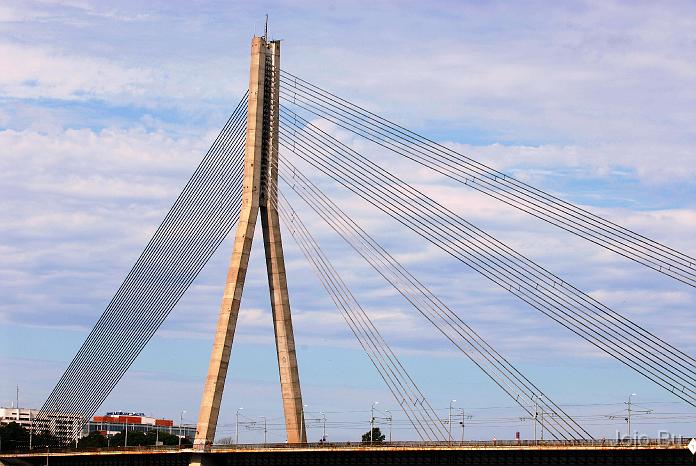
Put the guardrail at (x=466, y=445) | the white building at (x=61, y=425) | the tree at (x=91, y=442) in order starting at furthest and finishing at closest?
the tree at (x=91, y=442) → the white building at (x=61, y=425) → the guardrail at (x=466, y=445)

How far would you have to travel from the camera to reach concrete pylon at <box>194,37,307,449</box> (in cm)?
9738

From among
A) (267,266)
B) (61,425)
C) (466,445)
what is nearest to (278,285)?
(267,266)

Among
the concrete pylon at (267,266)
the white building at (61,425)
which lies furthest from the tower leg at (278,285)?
the white building at (61,425)

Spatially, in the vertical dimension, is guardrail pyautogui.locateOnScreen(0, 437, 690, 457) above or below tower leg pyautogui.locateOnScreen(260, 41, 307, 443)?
below

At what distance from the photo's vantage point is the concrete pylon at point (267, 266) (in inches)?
3834

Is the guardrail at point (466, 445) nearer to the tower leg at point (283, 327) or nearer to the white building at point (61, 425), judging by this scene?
the tower leg at point (283, 327)

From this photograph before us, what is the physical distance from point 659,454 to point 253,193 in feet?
107

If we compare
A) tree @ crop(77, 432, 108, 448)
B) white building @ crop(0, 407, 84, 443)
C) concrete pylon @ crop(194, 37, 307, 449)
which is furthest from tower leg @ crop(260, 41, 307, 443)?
tree @ crop(77, 432, 108, 448)

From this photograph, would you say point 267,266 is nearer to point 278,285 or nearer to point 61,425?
point 278,285

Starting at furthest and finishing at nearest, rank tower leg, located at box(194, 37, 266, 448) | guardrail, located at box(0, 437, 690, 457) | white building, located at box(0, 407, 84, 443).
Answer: white building, located at box(0, 407, 84, 443) → tower leg, located at box(194, 37, 266, 448) → guardrail, located at box(0, 437, 690, 457)

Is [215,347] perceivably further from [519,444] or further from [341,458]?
[519,444]

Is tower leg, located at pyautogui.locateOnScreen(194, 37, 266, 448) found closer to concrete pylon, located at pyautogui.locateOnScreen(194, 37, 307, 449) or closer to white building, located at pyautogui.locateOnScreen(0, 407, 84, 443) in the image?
concrete pylon, located at pyautogui.locateOnScreen(194, 37, 307, 449)

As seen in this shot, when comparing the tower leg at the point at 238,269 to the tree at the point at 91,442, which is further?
the tree at the point at 91,442

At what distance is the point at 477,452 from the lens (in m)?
93.3
